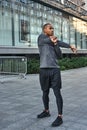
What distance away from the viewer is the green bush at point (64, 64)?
19.8 meters

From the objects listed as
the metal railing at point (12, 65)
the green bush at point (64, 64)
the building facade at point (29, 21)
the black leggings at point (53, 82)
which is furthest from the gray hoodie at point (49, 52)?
the building facade at point (29, 21)

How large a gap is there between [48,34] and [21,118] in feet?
5.76

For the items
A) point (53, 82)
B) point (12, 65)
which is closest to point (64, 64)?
point (12, 65)

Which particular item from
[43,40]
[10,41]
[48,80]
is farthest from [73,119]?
[10,41]

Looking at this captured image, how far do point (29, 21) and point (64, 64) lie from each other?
362 cm

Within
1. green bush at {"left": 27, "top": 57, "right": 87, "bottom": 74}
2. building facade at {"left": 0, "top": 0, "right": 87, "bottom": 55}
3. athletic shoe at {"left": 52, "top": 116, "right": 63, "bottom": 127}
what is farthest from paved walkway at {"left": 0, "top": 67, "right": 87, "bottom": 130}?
building facade at {"left": 0, "top": 0, "right": 87, "bottom": 55}

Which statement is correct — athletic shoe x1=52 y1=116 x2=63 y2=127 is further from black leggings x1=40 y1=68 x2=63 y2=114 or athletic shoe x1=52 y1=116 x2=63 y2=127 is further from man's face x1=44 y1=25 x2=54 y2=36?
man's face x1=44 y1=25 x2=54 y2=36

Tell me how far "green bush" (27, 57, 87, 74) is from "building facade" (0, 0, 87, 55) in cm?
176

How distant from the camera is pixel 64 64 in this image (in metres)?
24.2

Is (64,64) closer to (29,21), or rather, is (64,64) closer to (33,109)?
(29,21)

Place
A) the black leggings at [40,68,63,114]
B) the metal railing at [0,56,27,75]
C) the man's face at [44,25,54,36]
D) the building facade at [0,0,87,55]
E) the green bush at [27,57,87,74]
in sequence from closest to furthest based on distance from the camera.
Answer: the black leggings at [40,68,63,114]
the man's face at [44,25,54,36]
the metal railing at [0,56,27,75]
the green bush at [27,57,87,74]
the building facade at [0,0,87,55]

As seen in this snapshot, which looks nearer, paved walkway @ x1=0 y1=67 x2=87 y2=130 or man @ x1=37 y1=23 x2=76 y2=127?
paved walkway @ x1=0 y1=67 x2=87 y2=130

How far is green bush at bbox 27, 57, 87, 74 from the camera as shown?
1975cm

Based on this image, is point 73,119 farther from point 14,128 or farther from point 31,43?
point 31,43
